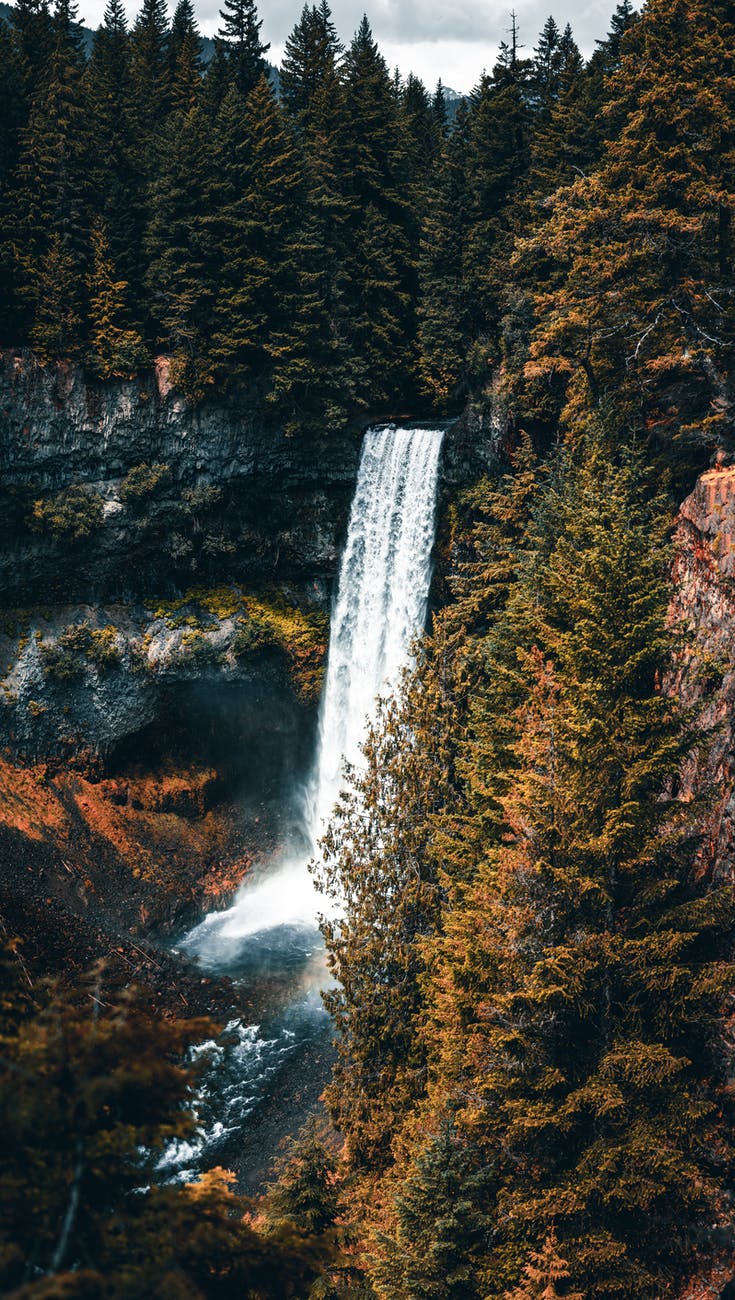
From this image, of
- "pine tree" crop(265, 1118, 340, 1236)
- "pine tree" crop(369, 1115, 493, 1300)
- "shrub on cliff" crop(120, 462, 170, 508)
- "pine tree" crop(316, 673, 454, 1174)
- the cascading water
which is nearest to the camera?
"pine tree" crop(369, 1115, 493, 1300)

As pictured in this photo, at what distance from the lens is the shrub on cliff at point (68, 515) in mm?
33438

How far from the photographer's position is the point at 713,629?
17141 millimetres

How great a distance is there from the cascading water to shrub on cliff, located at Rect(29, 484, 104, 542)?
34.7ft

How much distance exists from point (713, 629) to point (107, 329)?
90.5 ft

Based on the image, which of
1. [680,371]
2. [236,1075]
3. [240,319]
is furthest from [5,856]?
[680,371]

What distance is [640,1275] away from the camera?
12.7m

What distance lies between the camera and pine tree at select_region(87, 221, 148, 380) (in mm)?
33906

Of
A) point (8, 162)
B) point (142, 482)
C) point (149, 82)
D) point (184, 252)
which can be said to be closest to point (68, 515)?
point (142, 482)

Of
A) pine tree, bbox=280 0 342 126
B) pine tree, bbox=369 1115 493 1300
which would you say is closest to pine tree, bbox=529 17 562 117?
pine tree, bbox=280 0 342 126

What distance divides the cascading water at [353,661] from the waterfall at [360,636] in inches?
1.6

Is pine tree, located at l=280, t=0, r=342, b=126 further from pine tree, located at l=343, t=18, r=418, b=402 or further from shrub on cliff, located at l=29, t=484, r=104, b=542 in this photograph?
shrub on cliff, located at l=29, t=484, r=104, b=542

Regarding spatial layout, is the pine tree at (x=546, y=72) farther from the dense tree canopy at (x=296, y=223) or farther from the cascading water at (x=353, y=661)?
the cascading water at (x=353, y=661)

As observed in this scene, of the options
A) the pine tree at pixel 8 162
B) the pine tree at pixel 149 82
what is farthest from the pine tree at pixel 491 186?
the pine tree at pixel 8 162

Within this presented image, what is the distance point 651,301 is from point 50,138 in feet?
83.3
